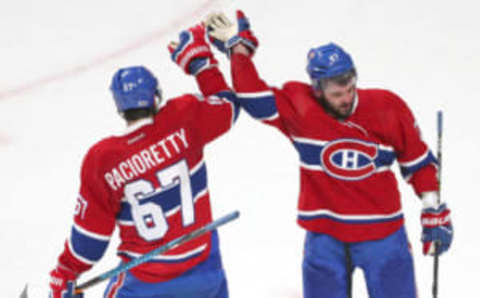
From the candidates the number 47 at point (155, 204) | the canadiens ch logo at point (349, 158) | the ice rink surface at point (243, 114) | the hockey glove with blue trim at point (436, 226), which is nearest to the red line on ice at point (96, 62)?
the ice rink surface at point (243, 114)

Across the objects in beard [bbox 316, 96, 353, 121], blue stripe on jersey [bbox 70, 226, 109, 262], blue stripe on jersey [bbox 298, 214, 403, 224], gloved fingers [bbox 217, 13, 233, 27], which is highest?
gloved fingers [bbox 217, 13, 233, 27]

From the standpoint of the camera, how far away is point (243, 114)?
13.7ft

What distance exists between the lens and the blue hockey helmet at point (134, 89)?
1.95 meters

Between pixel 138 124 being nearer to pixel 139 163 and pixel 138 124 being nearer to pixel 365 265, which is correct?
pixel 139 163

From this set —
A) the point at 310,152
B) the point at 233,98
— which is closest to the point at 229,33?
the point at 233,98

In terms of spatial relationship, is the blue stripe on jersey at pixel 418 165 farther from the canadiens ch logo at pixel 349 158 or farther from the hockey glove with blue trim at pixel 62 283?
the hockey glove with blue trim at pixel 62 283

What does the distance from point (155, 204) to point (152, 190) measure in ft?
0.15

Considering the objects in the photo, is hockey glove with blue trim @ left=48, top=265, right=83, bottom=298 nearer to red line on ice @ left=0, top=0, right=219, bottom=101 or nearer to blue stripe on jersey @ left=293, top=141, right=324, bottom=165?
blue stripe on jersey @ left=293, top=141, right=324, bottom=165

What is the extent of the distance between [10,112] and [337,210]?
290 cm

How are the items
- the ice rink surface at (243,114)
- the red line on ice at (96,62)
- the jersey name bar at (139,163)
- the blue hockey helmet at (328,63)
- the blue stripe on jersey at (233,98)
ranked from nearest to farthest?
the jersey name bar at (139,163) → the blue hockey helmet at (328,63) → the blue stripe on jersey at (233,98) → the ice rink surface at (243,114) → the red line on ice at (96,62)

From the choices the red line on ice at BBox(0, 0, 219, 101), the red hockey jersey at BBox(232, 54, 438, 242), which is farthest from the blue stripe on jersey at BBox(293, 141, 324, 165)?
the red line on ice at BBox(0, 0, 219, 101)

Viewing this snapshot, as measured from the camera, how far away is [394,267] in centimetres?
219

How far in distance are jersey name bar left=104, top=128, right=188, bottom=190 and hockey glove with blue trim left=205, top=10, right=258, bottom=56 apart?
16.3 inches

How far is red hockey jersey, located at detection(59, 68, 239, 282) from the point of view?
193cm
